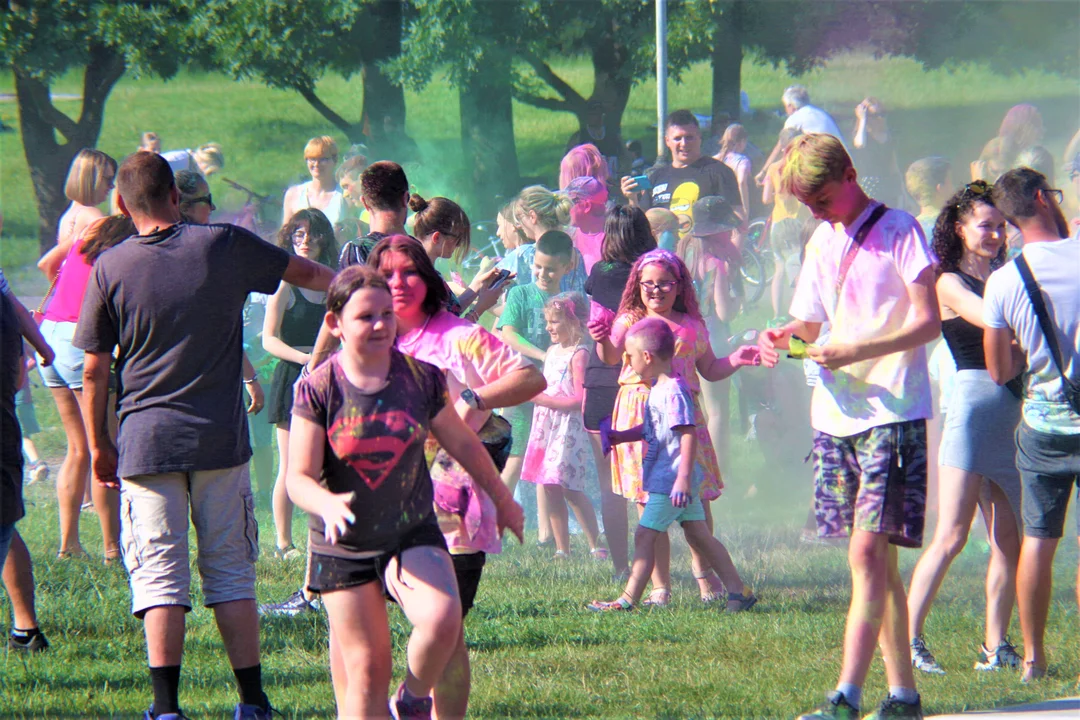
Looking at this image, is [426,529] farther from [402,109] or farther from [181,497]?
[402,109]

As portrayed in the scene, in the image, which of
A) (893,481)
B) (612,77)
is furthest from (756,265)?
(893,481)

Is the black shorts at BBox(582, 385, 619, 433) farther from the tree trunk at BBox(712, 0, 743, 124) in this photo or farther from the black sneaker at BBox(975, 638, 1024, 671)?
the tree trunk at BBox(712, 0, 743, 124)

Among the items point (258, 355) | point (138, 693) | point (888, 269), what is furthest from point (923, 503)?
point (258, 355)

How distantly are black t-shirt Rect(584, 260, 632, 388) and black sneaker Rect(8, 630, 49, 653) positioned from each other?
10.6 feet

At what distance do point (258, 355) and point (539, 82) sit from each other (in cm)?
667

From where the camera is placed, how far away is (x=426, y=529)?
339 centimetres

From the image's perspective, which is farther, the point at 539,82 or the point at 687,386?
the point at 539,82

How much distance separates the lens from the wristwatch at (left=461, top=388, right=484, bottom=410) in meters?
3.66

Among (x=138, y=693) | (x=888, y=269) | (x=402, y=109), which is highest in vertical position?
(x=402, y=109)

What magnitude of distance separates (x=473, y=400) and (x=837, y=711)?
1.69m

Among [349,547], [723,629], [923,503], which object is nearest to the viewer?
[349,547]

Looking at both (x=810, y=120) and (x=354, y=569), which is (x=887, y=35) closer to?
(x=810, y=120)

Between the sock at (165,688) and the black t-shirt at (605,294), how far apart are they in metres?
3.34

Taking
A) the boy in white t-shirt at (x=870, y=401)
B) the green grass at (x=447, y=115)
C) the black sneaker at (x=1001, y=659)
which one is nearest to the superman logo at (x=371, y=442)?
the boy in white t-shirt at (x=870, y=401)
